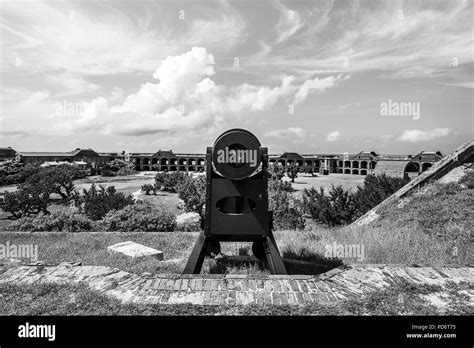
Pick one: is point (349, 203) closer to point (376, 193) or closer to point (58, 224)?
point (376, 193)

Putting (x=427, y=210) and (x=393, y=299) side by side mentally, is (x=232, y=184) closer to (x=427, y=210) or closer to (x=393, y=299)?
(x=393, y=299)

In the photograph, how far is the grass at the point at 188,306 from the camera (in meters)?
3.08

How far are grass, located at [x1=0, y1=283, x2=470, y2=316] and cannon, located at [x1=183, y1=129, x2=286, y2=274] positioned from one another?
0.97m

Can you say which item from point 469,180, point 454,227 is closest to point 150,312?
point 454,227

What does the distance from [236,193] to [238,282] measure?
1.14 m

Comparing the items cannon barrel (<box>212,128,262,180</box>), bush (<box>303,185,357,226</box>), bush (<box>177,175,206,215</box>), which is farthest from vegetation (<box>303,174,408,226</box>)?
cannon barrel (<box>212,128,262,180</box>)

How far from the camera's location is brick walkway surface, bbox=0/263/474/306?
3.34 m

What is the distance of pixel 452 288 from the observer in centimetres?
367

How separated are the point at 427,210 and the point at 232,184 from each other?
256 inches

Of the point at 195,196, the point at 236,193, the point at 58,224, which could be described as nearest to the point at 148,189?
the point at 195,196

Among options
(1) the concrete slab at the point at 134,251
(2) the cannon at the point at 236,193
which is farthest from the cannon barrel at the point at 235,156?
(1) the concrete slab at the point at 134,251

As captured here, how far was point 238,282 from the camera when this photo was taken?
3678mm

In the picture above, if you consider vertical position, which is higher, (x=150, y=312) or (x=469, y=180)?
(x=469, y=180)

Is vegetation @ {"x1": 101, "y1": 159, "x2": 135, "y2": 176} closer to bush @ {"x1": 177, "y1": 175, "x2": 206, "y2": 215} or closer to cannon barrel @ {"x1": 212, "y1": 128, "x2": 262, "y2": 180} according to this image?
bush @ {"x1": 177, "y1": 175, "x2": 206, "y2": 215}
